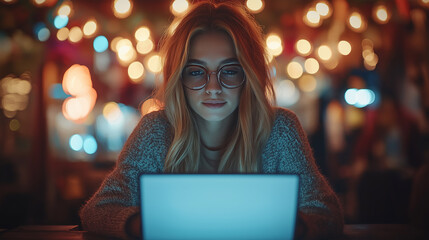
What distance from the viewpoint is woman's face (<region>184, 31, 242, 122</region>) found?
154cm

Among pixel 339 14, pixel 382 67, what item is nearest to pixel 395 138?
pixel 382 67

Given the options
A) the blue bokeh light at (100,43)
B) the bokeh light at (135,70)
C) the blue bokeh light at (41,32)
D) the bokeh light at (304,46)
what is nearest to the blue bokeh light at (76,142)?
the bokeh light at (135,70)

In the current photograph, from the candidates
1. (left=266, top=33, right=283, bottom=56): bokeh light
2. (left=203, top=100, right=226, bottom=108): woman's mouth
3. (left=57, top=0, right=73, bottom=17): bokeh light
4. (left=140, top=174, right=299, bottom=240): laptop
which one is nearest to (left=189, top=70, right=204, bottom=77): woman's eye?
(left=203, top=100, right=226, bottom=108): woman's mouth

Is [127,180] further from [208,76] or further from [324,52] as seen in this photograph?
[324,52]

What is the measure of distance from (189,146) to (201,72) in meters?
0.35

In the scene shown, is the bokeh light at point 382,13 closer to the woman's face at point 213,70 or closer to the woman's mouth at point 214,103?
the woman's face at point 213,70

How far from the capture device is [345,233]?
119 centimetres

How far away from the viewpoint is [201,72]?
1579 millimetres

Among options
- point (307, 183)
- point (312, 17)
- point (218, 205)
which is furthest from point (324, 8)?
point (218, 205)

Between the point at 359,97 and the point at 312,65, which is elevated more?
the point at 312,65

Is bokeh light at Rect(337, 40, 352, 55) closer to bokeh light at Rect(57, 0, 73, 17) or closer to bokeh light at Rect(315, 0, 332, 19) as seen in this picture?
bokeh light at Rect(315, 0, 332, 19)

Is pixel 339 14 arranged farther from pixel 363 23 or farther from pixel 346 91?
pixel 346 91

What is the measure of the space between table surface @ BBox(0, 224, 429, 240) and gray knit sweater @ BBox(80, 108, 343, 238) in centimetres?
5

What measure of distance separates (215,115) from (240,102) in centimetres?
17
